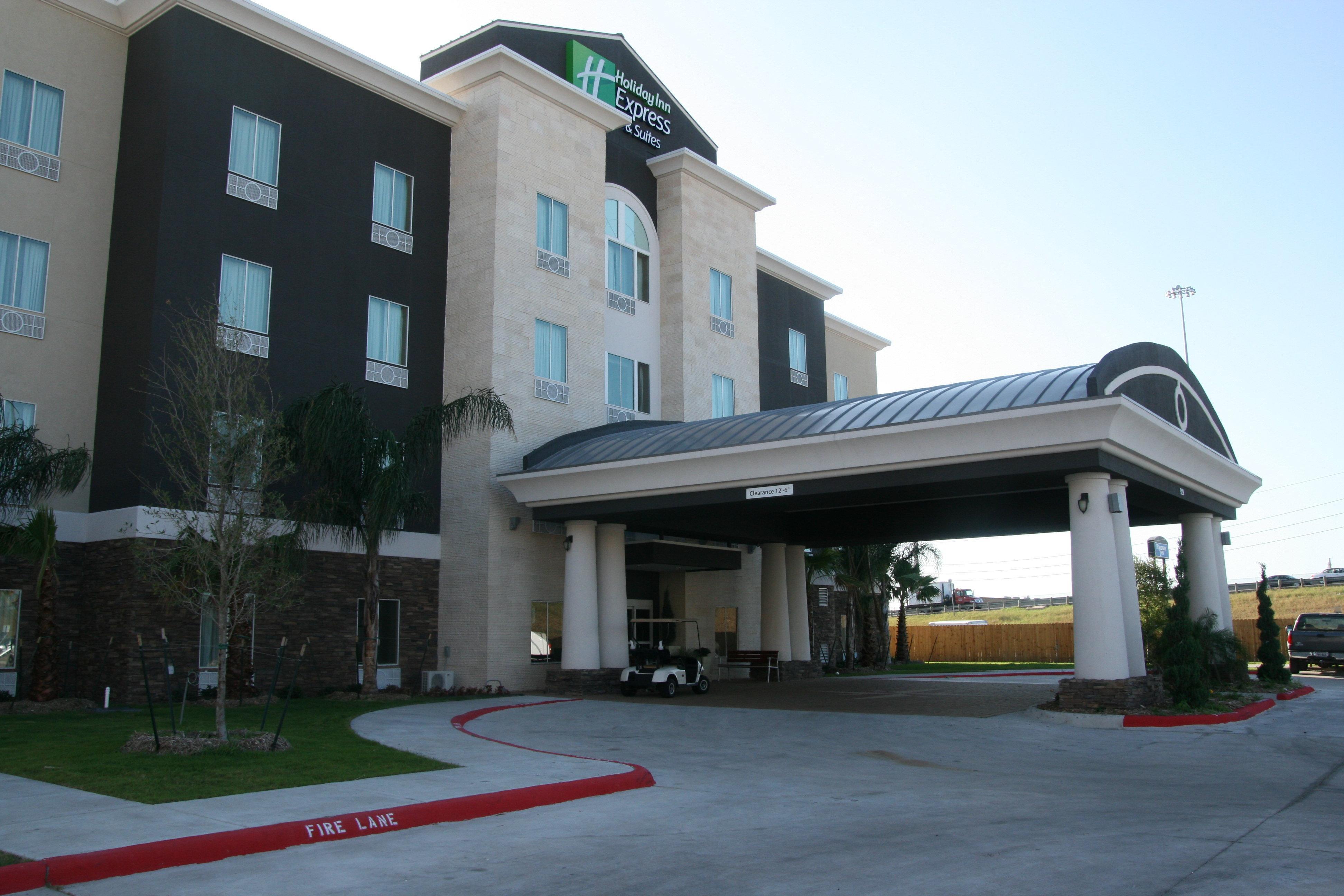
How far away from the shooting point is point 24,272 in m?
21.9

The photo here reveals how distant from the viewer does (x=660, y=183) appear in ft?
114

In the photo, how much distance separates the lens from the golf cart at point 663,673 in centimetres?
2512

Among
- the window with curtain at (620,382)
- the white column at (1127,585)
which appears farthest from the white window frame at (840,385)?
the white column at (1127,585)

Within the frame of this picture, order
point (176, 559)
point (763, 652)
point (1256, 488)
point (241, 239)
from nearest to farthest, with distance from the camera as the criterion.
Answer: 1. point (176, 559)
2. point (241, 239)
3. point (1256, 488)
4. point (763, 652)

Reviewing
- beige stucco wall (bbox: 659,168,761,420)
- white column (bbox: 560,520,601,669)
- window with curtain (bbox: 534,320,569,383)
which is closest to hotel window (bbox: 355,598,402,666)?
white column (bbox: 560,520,601,669)

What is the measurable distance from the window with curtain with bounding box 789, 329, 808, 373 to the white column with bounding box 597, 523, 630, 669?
617 inches

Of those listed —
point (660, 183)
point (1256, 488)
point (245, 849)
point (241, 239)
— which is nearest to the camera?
point (245, 849)

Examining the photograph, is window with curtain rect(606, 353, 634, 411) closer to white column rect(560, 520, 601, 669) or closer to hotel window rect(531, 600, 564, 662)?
white column rect(560, 520, 601, 669)

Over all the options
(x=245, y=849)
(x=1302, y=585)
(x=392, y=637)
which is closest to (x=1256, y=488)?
(x=392, y=637)

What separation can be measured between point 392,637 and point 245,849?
17813 mm

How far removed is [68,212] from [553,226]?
11.5 m

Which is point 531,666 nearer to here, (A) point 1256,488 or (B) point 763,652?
(B) point 763,652

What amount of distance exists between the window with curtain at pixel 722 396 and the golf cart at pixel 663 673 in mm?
10511

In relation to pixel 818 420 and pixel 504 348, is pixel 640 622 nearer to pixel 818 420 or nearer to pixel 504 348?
pixel 504 348
